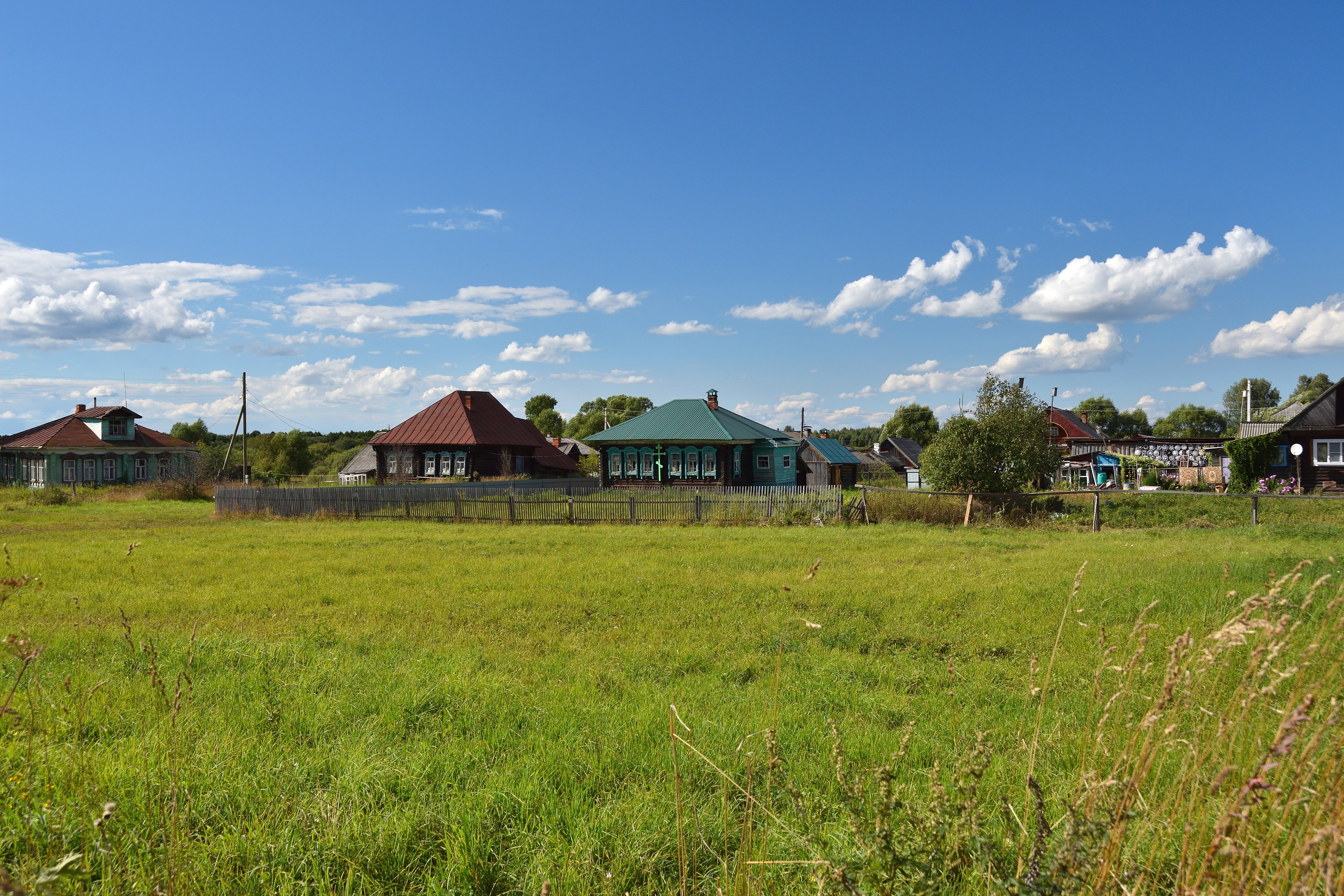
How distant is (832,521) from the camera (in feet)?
67.6

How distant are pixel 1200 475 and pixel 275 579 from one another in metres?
37.9

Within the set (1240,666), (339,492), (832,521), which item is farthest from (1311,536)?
(339,492)

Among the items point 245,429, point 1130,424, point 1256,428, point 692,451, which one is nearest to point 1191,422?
point 1130,424

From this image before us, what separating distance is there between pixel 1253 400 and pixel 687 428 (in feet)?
312

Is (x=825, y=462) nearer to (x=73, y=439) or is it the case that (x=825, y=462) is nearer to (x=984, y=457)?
(x=984, y=457)

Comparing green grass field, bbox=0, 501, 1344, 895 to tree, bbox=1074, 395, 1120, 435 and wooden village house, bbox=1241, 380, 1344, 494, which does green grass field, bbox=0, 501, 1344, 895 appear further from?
tree, bbox=1074, 395, 1120, 435

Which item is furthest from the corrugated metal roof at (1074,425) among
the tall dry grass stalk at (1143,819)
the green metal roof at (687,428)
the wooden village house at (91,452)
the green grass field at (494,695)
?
the wooden village house at (91,452)

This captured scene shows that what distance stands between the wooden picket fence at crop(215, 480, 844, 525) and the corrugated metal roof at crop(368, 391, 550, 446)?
15555mm

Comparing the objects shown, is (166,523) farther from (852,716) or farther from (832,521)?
(852,716)

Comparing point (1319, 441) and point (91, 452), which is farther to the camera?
point (91, 452)

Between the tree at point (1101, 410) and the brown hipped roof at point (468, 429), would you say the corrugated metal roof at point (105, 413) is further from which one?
the tree at point (1101, 410)

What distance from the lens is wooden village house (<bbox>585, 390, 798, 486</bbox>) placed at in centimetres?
3575

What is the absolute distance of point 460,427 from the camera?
4116cm

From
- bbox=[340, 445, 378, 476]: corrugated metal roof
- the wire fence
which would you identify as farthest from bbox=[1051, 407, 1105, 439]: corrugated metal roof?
bbox=[340, 445, 378, 476]: corrugated metal roof
